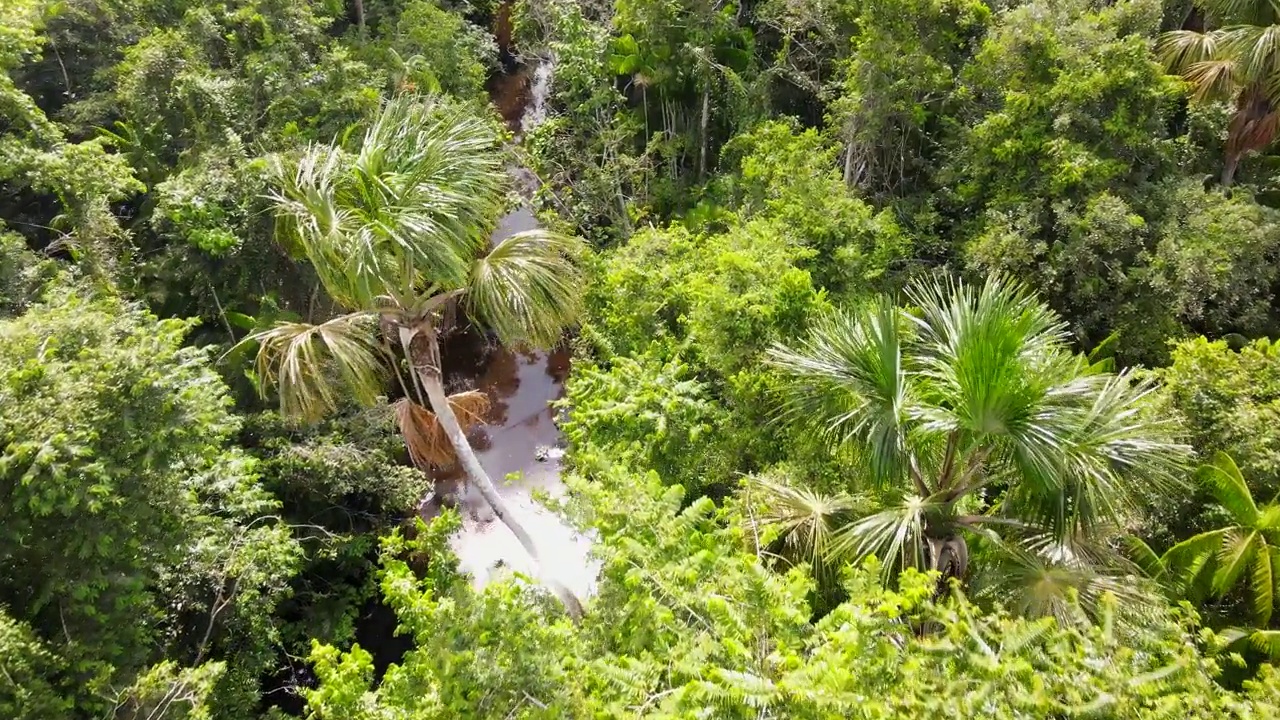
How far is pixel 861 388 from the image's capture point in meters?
3.94

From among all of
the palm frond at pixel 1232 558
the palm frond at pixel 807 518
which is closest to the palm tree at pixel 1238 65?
the palm frond at pixel 1232 558

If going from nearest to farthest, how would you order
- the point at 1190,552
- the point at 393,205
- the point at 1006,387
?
1. the point at 1006,387
2. the point at 393,205
3. the point at 1190,552

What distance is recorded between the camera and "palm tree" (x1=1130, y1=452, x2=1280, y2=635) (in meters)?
4.58

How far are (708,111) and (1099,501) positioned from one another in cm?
923

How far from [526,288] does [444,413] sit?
1555mm

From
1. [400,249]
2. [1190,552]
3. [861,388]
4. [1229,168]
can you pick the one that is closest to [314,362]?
[400,249]

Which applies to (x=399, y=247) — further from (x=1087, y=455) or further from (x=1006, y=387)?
(x=1087, y=455)

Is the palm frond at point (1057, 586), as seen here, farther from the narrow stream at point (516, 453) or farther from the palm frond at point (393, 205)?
the palm frond at point (393, 205)

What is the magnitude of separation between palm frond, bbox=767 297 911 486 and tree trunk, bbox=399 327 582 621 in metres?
2.59

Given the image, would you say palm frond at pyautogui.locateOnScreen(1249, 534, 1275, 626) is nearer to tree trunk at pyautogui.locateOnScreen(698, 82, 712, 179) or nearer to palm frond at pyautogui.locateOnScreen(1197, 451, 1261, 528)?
palm frond at pyautogui.locateOnScreen(1197, 451, 1261, 528)

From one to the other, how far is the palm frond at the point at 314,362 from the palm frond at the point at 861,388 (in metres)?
3.02

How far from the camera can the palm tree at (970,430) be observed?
344 centimetres

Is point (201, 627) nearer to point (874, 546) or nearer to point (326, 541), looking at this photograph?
point (326, 541)

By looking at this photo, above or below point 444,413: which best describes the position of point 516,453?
below
